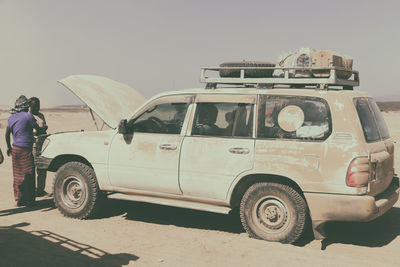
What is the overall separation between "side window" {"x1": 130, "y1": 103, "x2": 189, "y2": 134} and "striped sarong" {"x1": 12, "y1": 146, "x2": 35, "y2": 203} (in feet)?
7.57

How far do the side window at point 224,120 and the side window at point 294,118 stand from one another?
194 mm

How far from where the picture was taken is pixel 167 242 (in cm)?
566

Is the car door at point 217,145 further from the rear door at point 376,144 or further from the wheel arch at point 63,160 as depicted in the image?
the wheel arch at point 63,160

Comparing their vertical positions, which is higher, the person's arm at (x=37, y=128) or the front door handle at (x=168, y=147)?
the person's arm at (x=37, y=128)

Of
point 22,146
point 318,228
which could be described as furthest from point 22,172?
point 318,228

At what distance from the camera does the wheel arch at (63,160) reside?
6.88 metres

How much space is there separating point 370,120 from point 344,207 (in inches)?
48.6

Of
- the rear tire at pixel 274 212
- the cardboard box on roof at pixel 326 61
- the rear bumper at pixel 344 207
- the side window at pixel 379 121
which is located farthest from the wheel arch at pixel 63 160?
the side window at pixel 379 121

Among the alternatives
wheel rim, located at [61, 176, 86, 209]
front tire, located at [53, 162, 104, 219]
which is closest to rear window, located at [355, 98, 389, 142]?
front tire, located at [53, 162, 104, 219]

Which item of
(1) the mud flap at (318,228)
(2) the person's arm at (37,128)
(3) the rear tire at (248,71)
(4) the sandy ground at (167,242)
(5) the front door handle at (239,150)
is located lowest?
(4) the sandy ground at (167,242)

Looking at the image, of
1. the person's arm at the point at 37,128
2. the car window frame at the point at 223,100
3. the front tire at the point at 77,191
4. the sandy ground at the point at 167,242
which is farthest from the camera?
the person's arm at the point at 37,128

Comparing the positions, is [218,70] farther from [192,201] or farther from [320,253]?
[320,253]

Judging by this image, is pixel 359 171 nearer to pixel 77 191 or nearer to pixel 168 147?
pixel 168 147

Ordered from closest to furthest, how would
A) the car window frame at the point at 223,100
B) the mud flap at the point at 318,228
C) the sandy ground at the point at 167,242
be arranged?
the sandy ground at the point at 167,242 < the mud flap at the point at 318,228 < the car window frame at the point at 223,100
